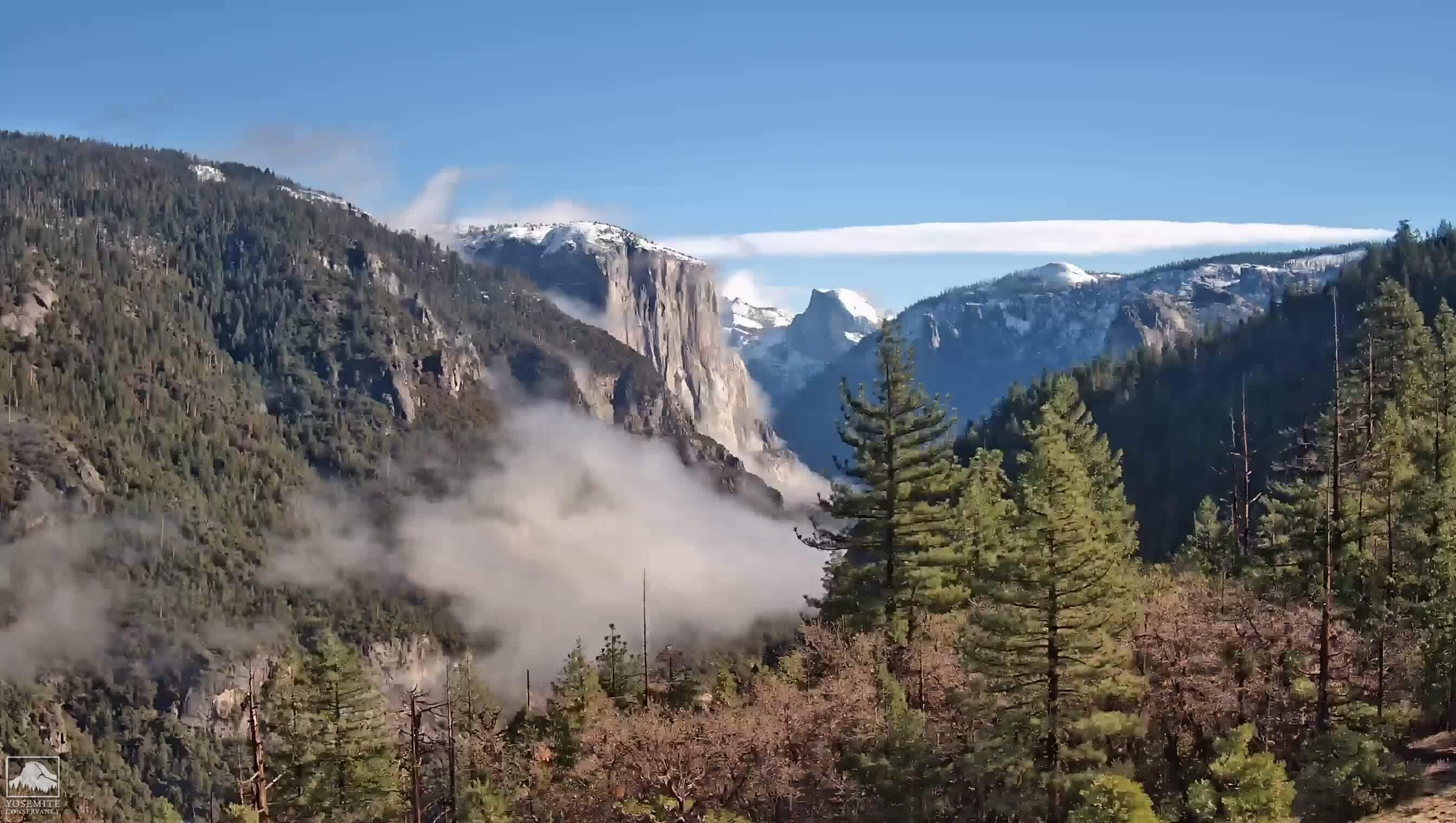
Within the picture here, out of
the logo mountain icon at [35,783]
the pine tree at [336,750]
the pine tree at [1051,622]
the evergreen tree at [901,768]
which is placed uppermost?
the pine tree at [1051,622]

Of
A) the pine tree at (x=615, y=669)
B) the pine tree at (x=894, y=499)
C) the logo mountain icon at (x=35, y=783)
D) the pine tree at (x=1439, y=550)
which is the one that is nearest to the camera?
the pine tree at (x=1439, y=550)

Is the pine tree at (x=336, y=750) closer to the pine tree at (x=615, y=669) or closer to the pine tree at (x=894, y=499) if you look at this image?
the pine tree at (x=615, y=669)

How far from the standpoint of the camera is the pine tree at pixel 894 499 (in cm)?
4666

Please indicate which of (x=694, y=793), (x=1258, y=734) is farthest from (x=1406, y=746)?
(x=694, y=793)

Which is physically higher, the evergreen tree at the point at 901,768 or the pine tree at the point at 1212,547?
the pine tree at the point at 1212,547

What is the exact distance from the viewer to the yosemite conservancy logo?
218 ft

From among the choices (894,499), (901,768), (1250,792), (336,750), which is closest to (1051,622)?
(1250,792)

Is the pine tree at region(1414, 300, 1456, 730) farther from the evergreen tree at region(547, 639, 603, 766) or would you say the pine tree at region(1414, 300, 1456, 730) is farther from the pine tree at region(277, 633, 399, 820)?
the pine tree at region(277, 633, 399, 820)

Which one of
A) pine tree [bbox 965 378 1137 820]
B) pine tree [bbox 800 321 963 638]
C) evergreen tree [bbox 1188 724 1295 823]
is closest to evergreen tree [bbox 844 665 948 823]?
pine tree [bbox 965 378 1137 820]

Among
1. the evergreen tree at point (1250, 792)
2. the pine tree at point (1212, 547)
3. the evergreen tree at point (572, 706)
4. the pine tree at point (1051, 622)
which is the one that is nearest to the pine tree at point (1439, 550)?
the pine tree at point (1212, 547)

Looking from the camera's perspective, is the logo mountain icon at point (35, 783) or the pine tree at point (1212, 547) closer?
the pine tree at point (1212, 547)

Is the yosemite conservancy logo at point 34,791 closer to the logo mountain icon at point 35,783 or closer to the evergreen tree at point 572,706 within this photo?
the logo mountain icon at point 35,783

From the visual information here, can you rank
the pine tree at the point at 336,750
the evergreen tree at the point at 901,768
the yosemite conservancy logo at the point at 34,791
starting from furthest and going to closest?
1. the yosemite conservancy logo at the point at 34,791
2. the pine tree at the point at 336,750
3. the evergreen tree at the point at 901,768

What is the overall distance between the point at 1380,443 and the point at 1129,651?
1920 cm
